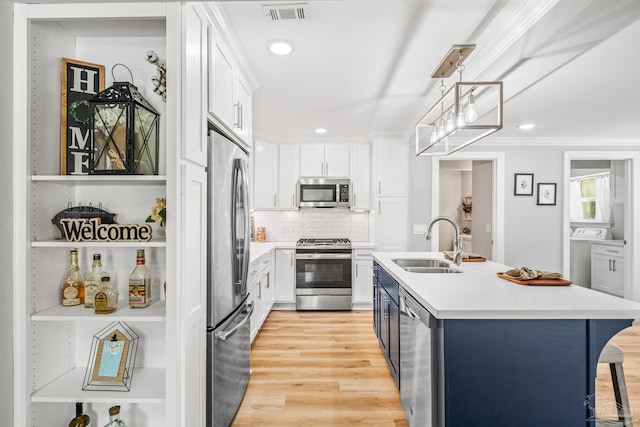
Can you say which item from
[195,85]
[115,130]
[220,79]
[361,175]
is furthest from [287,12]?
[361,175]

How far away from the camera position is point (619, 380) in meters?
1.64

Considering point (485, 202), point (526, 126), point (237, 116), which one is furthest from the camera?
point (485, 202)

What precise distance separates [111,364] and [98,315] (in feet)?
0.82

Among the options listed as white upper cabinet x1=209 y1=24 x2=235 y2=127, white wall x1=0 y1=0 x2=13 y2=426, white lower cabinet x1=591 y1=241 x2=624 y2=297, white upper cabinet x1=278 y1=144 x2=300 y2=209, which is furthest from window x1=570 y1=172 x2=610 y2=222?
white wall x1=0 y1=0 x2=13 y2=426

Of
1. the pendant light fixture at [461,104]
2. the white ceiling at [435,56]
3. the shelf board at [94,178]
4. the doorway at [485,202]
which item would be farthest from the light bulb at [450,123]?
the doorway at [485,202]

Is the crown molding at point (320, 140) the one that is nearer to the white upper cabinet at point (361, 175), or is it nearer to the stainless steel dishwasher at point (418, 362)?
the white upper cabinet at point (361, 175)

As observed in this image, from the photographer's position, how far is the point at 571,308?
1457mm

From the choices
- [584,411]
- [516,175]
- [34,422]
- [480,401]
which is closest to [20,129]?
[34,422]

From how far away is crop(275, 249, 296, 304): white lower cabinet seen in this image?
4.54 metres

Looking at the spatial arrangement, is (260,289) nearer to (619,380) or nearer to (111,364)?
(111,364)

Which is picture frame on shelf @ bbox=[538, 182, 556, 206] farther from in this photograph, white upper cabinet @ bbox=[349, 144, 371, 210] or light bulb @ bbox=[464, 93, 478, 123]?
light bulb @ bbox=[464, 93, 478, 123]

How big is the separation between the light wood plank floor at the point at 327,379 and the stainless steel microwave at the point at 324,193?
1.62 meters

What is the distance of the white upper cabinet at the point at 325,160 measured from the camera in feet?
15.8

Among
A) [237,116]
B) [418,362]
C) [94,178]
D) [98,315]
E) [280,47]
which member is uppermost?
[280,47]
